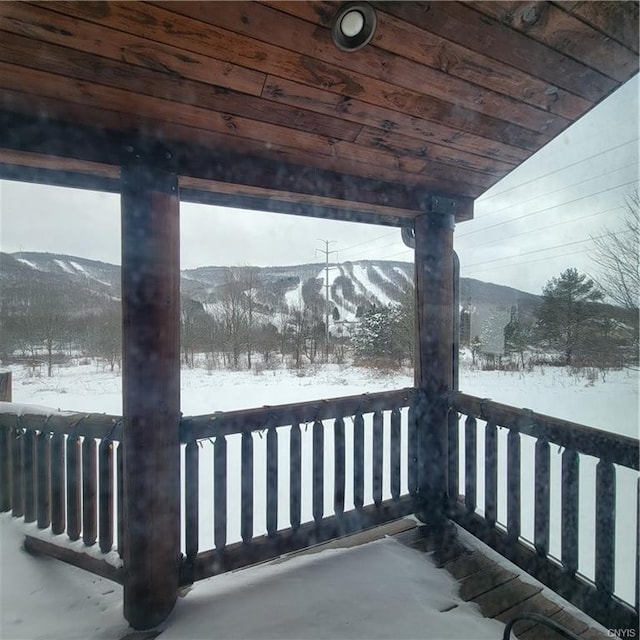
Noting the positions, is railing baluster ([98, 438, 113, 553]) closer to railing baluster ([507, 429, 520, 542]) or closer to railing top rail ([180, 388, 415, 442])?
railing top rail ([180, 388, 415, 442])

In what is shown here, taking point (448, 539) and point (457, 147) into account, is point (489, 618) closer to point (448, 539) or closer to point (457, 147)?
point (448, 539)

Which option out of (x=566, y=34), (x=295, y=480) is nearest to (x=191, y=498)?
(x=295, y=480)

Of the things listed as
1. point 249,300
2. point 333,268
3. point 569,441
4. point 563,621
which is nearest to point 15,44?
point 249,300

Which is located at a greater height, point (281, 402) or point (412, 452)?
point (281, 402)

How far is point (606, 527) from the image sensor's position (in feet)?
4.73

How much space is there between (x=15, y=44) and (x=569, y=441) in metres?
2.53

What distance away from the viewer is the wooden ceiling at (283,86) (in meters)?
1.11

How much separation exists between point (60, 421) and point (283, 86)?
2073 millimetres

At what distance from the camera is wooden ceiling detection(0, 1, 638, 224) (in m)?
1.11

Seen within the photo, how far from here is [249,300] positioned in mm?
2570

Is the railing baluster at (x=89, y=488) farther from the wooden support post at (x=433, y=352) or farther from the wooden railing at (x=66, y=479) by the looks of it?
the wooden support post at (x=433, y=352)

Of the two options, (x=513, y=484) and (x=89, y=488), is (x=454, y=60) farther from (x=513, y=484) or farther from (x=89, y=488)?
(x=89, y=488)

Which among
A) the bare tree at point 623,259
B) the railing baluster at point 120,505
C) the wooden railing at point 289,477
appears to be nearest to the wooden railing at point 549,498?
the wooden railing at point 289,477

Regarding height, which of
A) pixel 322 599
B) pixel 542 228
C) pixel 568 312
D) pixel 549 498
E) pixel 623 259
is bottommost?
pixel 322 599
